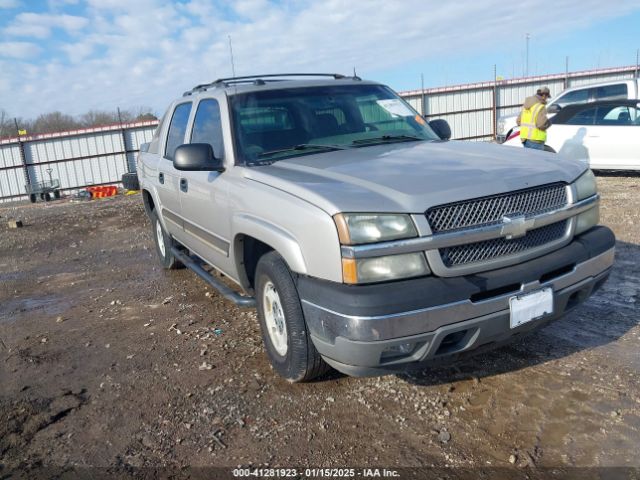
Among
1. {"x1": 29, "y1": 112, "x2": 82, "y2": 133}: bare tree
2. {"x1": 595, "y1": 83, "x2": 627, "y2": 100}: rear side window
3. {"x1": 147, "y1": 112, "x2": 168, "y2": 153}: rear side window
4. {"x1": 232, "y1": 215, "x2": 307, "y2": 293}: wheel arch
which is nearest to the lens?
{"x1": 232, "y1": 215, "x2": 307, "y2": 293}: wheel arch

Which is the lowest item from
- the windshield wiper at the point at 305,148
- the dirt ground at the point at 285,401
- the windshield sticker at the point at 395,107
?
the dirt ground at the point at 285,401

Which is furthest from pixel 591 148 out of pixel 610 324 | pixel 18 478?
pixel 18 478

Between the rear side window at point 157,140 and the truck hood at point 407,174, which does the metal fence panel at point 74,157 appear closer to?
the rear side window at point 157,140

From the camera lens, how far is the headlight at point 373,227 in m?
2.49

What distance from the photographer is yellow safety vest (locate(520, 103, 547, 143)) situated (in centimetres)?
916

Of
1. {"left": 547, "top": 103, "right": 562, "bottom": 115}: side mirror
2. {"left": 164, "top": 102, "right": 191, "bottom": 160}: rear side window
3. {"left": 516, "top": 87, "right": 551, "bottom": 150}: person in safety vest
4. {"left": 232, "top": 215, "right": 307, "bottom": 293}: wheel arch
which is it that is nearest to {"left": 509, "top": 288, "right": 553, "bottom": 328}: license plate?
{"left": 232, "top": 215, "right": 307, "bottom": 293}: wheel arch

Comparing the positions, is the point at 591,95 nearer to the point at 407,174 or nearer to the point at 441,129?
the point at 441,129

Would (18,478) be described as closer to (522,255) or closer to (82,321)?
(82,321)

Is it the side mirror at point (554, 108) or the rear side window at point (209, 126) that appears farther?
the side mirror at point (554, 108)

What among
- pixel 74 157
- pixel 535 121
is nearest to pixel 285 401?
pixel 535 121

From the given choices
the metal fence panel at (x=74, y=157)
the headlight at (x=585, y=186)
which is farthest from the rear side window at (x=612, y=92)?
the metal fence panel at (x=74, y=157)

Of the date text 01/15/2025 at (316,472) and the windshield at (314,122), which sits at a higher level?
the windshield at (314,122)

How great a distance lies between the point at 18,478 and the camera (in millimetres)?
2680

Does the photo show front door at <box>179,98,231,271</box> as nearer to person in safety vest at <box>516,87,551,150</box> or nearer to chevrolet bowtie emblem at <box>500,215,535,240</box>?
chevrolet bowtie emblem at <box>500,215,535,240</box>
